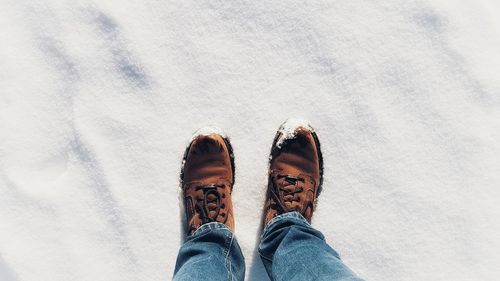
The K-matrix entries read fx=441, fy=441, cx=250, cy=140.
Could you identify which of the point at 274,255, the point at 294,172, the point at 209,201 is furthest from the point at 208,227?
the point at 294,172

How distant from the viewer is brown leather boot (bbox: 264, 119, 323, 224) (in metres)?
1.30

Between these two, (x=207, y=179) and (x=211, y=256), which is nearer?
(x=211, y=256)

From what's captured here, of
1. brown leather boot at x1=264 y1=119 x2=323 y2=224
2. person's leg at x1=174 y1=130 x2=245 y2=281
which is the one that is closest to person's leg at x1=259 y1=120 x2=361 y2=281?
brown leather boot at x1=264 y1=119 x2=323 y2=224

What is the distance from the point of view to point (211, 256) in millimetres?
1162

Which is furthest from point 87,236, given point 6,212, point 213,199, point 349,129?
point 349,129

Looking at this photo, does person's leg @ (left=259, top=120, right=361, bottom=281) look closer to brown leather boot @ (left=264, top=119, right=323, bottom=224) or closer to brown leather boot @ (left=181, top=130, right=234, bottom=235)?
brown leather boot @ (left=264, top=119, right=323, bottom=224)

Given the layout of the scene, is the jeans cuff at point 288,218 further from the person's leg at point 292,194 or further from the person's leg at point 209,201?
the person's leg at point 209,201

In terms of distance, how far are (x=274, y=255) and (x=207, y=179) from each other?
30 centimetres

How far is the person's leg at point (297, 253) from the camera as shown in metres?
1.09

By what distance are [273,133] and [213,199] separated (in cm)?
27

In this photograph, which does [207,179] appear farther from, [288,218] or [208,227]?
[288,218]

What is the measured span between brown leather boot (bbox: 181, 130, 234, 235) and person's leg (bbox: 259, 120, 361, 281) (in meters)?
0.13

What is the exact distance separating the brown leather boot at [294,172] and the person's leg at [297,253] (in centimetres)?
4

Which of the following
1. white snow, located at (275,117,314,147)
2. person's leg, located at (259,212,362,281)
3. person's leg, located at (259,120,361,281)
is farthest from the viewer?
white snow, located at (275,117,314,147)
